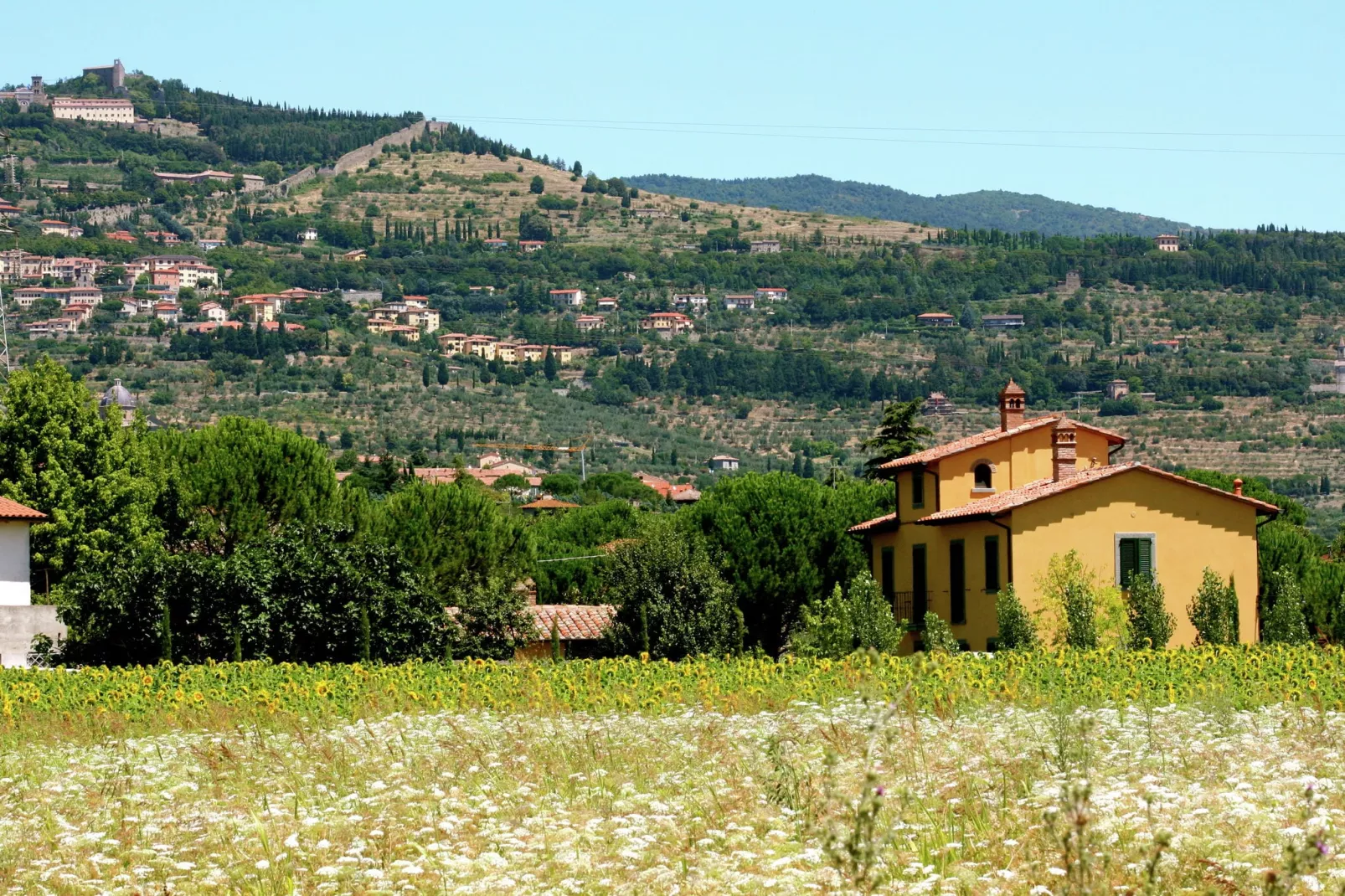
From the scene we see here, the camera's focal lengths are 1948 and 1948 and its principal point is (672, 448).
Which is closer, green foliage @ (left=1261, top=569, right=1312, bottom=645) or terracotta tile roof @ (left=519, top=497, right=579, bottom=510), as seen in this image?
green foliage @ (left=1261, top=569, right=1312, bottom=645)

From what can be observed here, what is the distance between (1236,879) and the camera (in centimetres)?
1097

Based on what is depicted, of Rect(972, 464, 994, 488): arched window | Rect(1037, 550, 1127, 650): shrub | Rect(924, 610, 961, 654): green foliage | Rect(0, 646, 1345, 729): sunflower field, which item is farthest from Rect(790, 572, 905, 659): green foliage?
Rect(972, 464, 994, 488): arched window

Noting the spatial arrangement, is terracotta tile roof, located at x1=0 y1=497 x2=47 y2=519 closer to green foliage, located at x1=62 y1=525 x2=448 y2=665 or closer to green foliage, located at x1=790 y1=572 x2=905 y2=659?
green foliage, located at x1=62 y1=525 x2=448 y2=665

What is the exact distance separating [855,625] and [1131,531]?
27.4 feet

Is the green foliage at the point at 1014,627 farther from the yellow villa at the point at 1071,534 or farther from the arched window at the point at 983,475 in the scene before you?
the arched window at the point at 983,475

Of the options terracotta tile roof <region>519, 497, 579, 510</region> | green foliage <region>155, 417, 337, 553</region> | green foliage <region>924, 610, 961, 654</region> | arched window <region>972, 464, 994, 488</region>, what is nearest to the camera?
green foliage <region>924, 610, 961, 654</region>

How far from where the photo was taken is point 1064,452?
4706 centimetres

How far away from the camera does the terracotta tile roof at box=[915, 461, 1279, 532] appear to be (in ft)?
139

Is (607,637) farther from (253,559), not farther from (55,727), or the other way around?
(55,727)

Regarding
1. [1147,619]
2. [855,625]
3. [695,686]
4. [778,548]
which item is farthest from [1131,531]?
[695,686]

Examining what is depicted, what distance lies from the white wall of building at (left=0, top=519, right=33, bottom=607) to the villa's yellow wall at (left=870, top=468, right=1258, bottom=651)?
22.2 meters

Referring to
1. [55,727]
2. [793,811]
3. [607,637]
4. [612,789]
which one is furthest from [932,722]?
[607,637]

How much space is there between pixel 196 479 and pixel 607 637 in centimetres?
1628

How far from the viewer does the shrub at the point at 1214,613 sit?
36.5 meters
